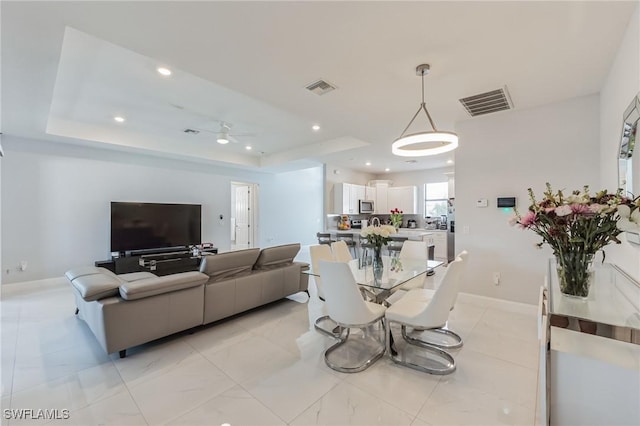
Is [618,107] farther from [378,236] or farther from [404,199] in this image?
[404,199]

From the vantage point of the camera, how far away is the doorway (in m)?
8.09

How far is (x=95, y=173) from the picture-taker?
5.32 meters

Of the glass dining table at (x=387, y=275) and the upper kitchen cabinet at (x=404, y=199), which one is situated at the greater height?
the upper kitchen cabinet at (x=404, y=199)

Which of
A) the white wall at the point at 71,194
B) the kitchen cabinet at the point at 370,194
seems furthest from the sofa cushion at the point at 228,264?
the kitchen cabinet at the point at 370,194

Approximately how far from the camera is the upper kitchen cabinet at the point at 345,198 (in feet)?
25.3

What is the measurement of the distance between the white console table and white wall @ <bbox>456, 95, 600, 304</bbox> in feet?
7.97

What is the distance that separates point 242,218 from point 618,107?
8.29 m

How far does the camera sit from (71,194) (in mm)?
5070

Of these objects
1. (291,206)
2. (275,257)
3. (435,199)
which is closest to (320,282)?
(275,257)

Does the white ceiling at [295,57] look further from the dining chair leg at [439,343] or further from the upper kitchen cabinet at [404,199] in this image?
the upper kitchen cabinet at [404,199]

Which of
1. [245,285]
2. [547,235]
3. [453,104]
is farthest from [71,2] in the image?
[453,104]

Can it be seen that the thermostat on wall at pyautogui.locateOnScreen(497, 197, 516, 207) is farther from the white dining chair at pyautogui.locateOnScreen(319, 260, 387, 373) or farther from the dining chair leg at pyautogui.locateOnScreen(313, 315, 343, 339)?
the dining chair leg at pyautogui.locateOnScreen(313, 315, 343, 339)

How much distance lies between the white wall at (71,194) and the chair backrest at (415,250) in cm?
Result: 514

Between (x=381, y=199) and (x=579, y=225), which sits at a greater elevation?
(x=381, y=199)
